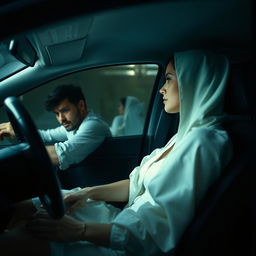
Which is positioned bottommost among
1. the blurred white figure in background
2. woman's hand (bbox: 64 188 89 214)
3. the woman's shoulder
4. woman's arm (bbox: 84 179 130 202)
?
the blurred white figure in background

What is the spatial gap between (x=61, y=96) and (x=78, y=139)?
0.43 m

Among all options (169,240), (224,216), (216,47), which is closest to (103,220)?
(169,240)

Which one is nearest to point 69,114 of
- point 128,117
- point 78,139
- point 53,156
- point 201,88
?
point 78,139

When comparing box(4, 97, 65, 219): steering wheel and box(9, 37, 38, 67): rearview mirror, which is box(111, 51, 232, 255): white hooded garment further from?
box(9, 37, 38, 67): rearview mirror

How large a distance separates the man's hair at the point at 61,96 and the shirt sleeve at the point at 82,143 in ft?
0.84

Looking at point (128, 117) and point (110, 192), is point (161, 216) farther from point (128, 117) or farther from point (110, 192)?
point (128, 117)

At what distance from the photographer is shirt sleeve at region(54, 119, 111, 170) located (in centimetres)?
251

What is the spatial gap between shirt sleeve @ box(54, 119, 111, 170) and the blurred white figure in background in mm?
3677

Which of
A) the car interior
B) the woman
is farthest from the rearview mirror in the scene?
the woman

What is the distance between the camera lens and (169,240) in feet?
4.42

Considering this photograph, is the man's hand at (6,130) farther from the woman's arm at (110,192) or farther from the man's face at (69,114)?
the woman's arm at (110,192)

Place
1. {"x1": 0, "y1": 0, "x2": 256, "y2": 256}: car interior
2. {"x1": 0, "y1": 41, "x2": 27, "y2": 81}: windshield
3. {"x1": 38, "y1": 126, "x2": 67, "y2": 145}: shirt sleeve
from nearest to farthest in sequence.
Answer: {"x1": 0, "y1": 0, "x2": 256, "y2": 256}: car interior
{"x1": 0, "y1": 41, "x2": 27, "y2": 81}: windshield
{"x1": 38, "y1": 126, "x2": 67, "y2": 145}: shirt sleeve

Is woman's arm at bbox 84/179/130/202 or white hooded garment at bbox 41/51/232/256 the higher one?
white hooded garment at bbox 41/51/232/256

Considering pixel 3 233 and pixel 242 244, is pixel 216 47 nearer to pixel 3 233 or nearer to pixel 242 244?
pixel 242 244
